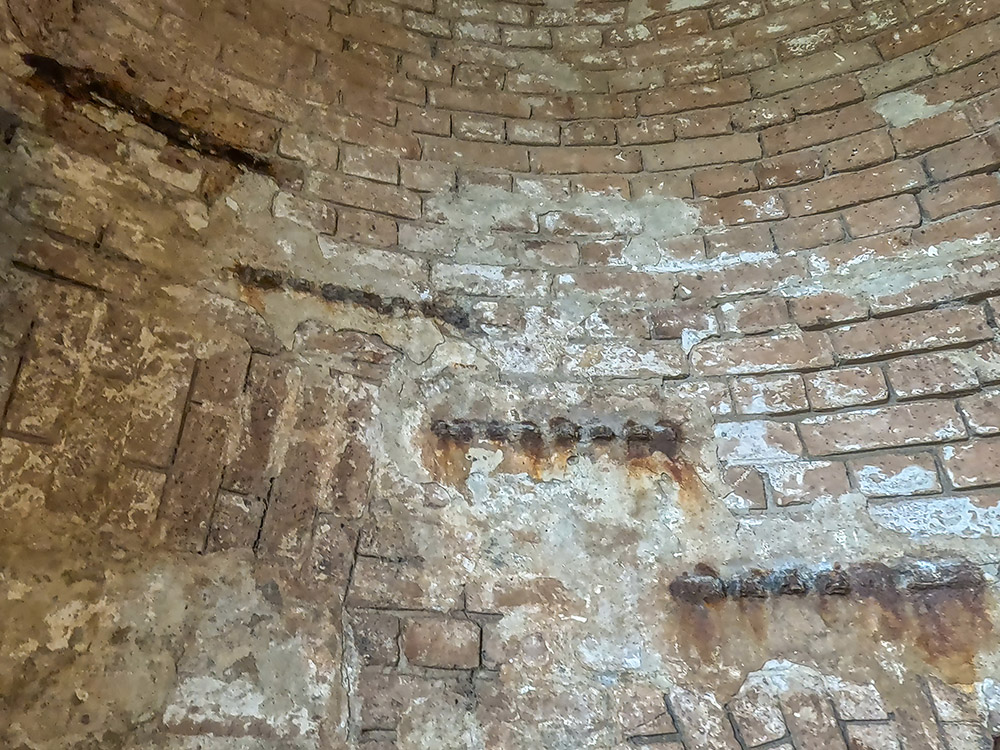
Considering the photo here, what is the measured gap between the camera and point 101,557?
1.27m

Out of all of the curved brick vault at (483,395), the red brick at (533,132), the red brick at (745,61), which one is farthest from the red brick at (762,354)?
the red brick at (745,61)

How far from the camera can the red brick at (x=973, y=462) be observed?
4.77 feet

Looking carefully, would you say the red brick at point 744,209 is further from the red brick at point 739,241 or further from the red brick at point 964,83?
the red brick at point 964,83

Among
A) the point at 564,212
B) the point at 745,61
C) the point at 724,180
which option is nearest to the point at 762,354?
the point at 724,180

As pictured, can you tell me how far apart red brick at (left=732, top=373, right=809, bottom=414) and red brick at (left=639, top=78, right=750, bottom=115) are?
876 mm

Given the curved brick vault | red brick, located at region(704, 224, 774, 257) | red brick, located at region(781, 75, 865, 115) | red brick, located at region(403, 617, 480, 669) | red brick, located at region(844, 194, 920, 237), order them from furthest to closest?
1. red brick, located at region(781, 75, 865, 115)
2. red brick, located at region(704, 224, 774, 257)
3. red brick, located at region(844, 194, 920, 237)
4. red brick, located at region(403, 617, 480, 669)
5. the curved brick vault

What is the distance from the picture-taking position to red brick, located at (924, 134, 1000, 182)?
67.2 inches

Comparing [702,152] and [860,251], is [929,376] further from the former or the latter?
[702,152]

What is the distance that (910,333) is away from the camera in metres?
1.61

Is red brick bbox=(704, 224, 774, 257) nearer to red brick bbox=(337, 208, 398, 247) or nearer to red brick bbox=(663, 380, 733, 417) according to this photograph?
red brick bbox=(663, 380, 733, 417)

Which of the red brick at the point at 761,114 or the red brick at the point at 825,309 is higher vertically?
the red brick at the point at 761,114

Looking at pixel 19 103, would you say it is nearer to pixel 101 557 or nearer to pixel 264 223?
pixel 264 223

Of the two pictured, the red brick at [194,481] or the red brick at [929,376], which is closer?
the red brick at [194,481]

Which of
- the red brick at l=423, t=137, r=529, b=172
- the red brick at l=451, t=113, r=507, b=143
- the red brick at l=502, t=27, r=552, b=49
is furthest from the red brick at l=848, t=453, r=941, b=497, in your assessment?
the red brick at l=502, t=27, r=552, b=49
